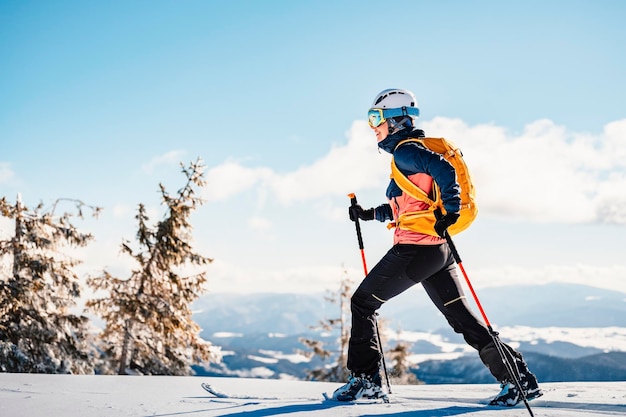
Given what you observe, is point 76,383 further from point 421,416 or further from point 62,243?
point 62,243

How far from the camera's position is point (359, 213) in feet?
16.1

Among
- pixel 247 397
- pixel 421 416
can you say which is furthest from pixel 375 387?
pixel 247 397

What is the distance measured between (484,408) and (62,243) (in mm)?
15064

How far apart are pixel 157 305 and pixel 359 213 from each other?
12.8 meters

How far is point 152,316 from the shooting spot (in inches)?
601

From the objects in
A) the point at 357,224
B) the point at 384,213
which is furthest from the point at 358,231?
the point at 384,213

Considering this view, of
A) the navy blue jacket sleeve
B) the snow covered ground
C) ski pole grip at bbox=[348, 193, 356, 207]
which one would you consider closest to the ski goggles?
the navy blue jacket sleeve

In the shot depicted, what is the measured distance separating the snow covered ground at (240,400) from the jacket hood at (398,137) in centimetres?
224

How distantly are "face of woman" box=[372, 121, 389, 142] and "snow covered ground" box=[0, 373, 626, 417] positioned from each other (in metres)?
2.41

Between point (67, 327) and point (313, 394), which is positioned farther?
point (67, 327)

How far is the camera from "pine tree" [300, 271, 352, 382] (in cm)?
2377

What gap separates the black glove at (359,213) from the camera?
4809 millimetres

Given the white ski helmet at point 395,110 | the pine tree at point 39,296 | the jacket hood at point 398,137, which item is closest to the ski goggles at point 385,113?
the white ski helmet at point 395,110

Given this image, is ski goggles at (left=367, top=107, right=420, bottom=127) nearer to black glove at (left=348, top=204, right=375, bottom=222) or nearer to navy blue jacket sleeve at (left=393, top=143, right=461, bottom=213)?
navy blue jacket sleeve at (left=393, top=143, right=461, bottom=213)
